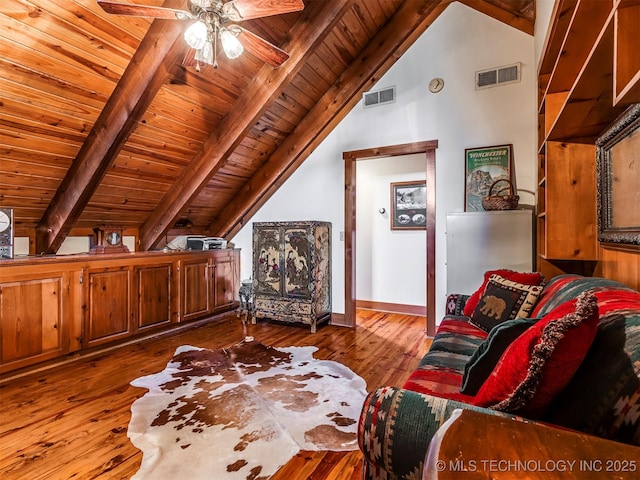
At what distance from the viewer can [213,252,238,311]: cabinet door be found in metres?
4.38

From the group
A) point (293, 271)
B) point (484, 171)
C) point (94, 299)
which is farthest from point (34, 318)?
point (484, 171)

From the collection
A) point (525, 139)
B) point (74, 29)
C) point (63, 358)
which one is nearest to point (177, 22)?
point (74, 29)

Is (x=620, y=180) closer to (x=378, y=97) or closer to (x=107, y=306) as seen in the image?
(x=378, y=97)

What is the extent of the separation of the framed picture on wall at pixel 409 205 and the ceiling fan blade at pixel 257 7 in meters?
3.33

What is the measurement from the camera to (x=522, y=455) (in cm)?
56

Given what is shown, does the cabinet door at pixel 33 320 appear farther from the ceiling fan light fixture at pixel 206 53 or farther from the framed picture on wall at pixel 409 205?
the framed picture on wall at pixel 409 205

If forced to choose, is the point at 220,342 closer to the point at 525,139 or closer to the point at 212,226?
the point at 212,226

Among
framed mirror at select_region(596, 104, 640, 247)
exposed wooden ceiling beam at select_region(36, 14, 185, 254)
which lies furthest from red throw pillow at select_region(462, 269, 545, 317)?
exposed wooden ceiling beam at select_region(36, 14, 185, 254)

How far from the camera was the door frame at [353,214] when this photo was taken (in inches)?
139

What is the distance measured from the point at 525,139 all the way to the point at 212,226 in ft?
13.1

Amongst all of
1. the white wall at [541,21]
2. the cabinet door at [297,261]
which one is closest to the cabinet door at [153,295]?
the cabinet door at [297,261]

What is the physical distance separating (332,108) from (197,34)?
2154mm

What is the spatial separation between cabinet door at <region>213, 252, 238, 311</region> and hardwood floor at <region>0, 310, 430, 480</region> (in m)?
0.40

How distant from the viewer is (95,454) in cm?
167
